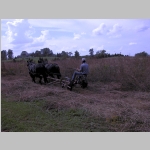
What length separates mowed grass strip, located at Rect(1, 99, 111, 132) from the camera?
18.1 feet

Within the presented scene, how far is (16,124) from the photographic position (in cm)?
596

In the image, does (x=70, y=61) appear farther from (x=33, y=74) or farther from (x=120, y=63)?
(x=120, y=63)

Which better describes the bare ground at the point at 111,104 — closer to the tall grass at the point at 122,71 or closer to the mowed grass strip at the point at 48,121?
the mowed grass strip at the point at 48,121

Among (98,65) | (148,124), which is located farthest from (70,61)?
(148,124)

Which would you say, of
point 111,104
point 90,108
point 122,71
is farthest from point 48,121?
point 122,71

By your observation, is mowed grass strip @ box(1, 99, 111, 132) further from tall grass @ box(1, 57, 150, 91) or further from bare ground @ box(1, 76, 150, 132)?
tall grass @ box(1, 57, 150, 91)

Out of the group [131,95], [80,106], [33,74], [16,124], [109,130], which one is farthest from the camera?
[33,74]

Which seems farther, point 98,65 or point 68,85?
point 98,65

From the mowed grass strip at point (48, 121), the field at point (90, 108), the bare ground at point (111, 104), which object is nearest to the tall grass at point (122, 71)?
the field at point (90, 108)

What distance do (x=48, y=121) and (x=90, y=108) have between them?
1578 mm

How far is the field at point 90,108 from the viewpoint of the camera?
564 centimetres

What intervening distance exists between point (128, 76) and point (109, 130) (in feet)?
19.7

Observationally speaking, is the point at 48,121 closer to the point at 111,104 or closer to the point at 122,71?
the point at 111,104

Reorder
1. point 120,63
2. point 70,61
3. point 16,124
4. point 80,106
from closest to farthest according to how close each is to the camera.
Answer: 1. point 16,124
2. point 80,106
3. point 120,63
4. point 70,61
